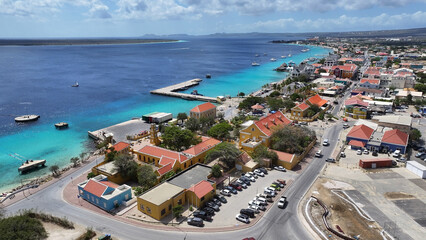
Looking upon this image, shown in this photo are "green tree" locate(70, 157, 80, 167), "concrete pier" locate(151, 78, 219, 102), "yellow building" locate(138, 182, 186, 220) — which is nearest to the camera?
"yellow building" locate(138, 182, 186, 220)

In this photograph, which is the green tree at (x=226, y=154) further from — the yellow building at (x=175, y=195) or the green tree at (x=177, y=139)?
the green tree at (x=177, y=139)

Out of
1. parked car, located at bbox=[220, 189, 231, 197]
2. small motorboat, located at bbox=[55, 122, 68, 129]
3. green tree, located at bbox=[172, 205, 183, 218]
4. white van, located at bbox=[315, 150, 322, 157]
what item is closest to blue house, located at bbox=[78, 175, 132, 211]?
green tree, located at bbox=[172, 205, 183, 218]

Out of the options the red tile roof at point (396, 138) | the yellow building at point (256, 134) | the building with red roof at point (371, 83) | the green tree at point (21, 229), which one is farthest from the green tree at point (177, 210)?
the building with red roof at point (371, 83)

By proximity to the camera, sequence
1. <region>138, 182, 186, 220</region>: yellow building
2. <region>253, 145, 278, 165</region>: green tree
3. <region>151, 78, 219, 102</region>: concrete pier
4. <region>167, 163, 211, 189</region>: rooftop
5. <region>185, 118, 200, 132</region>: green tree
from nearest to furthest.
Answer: <region>138, 182, 186, 220</region>: yellow building, <region>167, 163, 211, 189</region>: rooftop, <region>253, 145, 278, 165</region>: green tree, <region>185, 118, 200, 132</region>: green tree, <region>151, 78, 219, 102</region>: concrete pier

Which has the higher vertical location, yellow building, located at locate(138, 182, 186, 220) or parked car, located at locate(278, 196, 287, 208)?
yellow building, located at locate(138, 182, 186, 220)

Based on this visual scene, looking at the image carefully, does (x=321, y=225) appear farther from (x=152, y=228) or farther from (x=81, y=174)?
(x=81, y=174)

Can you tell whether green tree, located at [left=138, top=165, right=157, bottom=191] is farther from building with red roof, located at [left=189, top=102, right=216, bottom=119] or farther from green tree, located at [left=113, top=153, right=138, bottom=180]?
building with red roof, located at [left=189, top=102, right=216, bottom=119]

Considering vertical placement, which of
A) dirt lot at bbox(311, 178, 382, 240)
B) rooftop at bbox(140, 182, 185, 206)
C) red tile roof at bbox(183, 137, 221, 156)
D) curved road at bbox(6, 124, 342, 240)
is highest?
red tile roof at bbox(183, 137, 221, 156)
